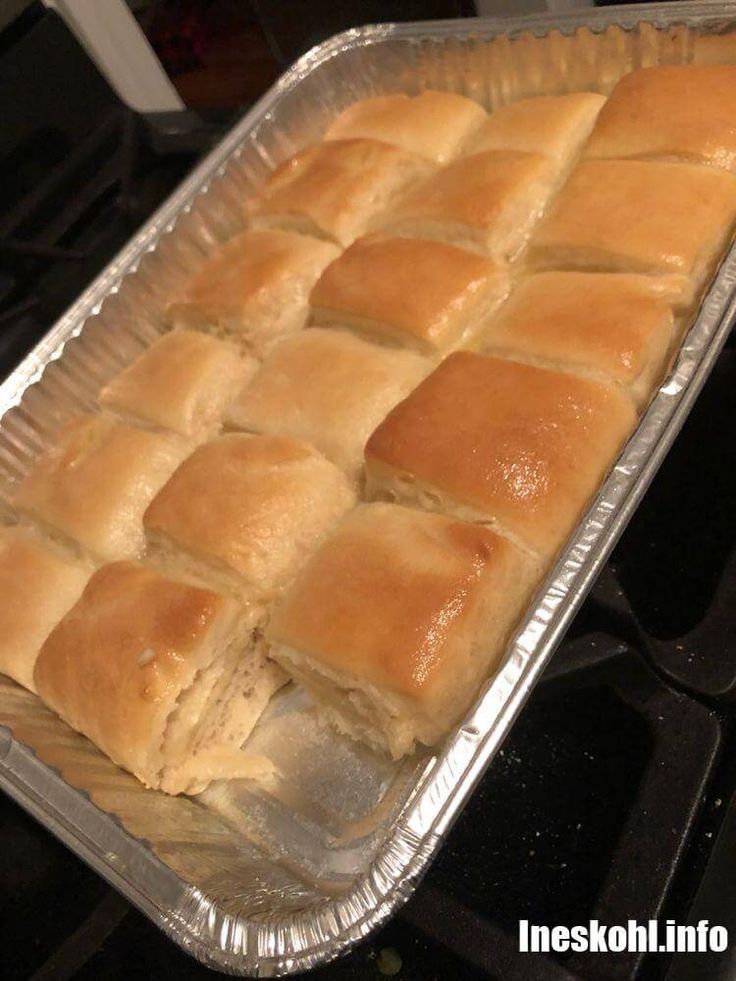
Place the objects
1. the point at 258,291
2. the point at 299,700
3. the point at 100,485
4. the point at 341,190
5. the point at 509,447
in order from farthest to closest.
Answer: the point at 341,190 → the point at 258,291 → the point at 100,485 → the point at 299,700 → the point at 509,447

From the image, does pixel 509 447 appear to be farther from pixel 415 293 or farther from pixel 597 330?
pixel 415 293

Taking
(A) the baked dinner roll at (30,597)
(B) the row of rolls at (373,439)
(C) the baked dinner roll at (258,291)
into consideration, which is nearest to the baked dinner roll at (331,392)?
(B) the row of rolls at (373,439)

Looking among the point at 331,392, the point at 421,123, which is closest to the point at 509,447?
the point at 331,392

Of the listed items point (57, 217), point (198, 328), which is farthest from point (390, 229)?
point (57, 217)

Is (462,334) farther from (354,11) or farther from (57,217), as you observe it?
(57,217)

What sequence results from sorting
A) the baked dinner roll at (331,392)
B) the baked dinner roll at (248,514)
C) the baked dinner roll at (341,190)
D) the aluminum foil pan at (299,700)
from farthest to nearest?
the baked dinner roll at (341,190) → the baked dinner roll at (331,392) → the baked dinner roll at (248,514) → the aluminum foil pan at (299,700)

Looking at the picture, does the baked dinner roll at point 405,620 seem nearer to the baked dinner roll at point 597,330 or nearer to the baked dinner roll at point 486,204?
the baked dinner roll at point 597,330
